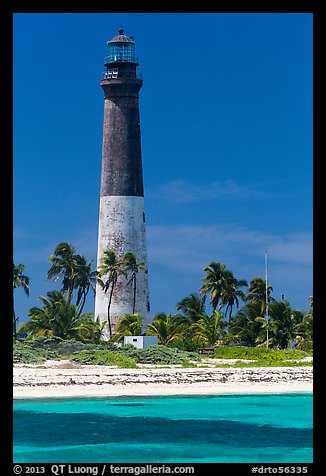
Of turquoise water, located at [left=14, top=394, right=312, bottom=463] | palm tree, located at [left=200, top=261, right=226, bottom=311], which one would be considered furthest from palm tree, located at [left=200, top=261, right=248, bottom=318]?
turquoise water, located at [left=14, top=394, right=312, bottom=463]

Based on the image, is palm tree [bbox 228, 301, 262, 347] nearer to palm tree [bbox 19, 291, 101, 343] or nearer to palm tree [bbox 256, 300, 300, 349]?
palm tree [bbox 256, 300, 300, 349]

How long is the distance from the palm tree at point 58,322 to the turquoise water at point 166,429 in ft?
51.9

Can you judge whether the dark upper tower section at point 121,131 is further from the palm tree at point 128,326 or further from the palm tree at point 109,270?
the palm tree at point 128,326

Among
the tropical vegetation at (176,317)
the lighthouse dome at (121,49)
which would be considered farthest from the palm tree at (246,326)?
the lighthouse dome at (121,49)

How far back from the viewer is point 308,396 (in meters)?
38.7

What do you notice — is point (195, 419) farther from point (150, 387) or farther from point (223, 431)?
point (150, 387)

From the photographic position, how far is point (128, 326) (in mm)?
57406

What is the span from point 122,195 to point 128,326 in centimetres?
782

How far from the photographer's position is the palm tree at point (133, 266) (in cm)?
6034

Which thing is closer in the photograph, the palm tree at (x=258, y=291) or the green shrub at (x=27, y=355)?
the green shrub at (x=27, y=355)

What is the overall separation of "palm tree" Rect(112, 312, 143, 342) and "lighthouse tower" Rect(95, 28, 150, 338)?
6.16 feet

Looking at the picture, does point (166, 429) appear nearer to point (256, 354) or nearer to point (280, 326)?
point (256, 354)

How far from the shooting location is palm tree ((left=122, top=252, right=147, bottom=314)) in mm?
60344
